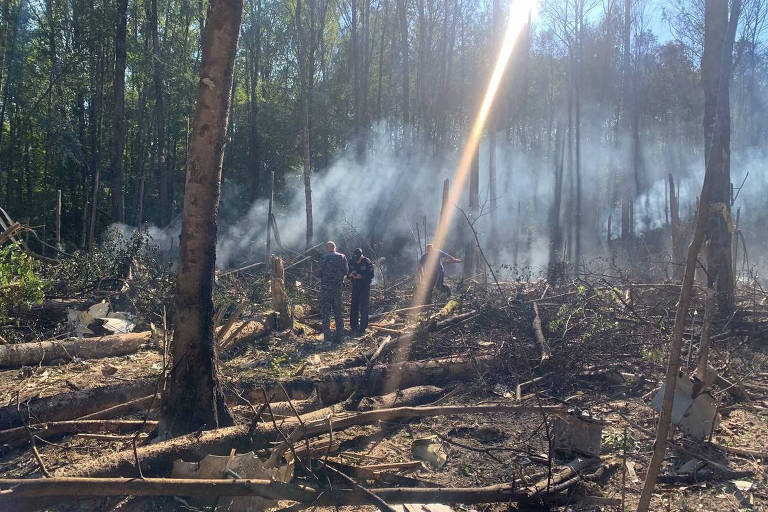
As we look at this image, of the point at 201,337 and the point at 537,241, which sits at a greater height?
the point at 201,337

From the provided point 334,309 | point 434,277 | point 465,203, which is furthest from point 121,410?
point 465,203

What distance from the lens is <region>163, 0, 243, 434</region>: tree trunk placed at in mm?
4648

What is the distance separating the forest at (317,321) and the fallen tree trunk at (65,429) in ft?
0.08

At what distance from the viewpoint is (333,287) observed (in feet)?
32.9

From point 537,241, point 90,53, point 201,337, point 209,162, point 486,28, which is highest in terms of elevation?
point 486,28

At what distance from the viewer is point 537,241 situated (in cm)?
3052

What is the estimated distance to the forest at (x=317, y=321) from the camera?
4.05m

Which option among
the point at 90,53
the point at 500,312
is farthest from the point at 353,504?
the point at 90,53

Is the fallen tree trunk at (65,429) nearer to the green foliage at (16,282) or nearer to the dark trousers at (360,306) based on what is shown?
the green foliage at (16,282)

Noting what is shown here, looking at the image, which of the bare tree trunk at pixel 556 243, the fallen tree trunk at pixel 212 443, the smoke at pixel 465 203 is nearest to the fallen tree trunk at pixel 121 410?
the fallen tree trunk at pixel 212 443

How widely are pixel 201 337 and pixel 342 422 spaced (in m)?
1.33

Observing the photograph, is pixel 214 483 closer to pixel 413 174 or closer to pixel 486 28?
pixel 413 174

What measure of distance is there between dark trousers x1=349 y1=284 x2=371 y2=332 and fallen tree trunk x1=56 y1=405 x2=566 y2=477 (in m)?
5.49

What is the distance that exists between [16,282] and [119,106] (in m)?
11.4
